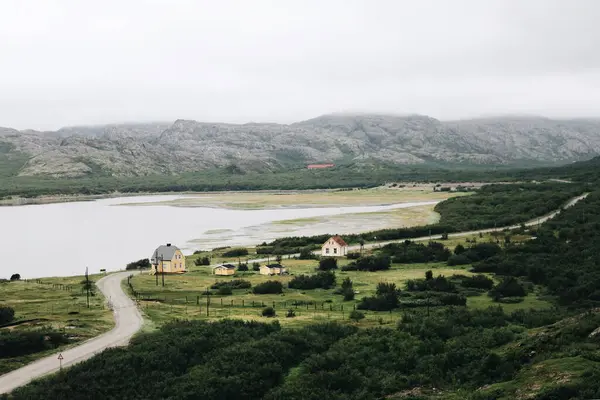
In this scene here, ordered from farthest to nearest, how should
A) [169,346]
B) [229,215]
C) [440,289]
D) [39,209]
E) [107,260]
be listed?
1. [39,209]
2. [229,215]
3. [107,260]
4. [440,289]
5. [169,346]

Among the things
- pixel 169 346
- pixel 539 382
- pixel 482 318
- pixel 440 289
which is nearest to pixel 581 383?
pixel 539 382

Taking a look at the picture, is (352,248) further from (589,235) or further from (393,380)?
(393,380)

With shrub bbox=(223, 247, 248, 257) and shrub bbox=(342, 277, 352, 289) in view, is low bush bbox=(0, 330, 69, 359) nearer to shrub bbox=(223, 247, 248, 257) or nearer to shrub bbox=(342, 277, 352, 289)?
shrub bbox=(342, 277, 352, 289)

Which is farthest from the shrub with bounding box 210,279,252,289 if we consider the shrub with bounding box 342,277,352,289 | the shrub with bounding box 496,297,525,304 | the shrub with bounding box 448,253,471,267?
the shrub with bounding box 448,253,471,267

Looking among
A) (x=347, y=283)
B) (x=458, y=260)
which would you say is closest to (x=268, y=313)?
(x=347, y=283)

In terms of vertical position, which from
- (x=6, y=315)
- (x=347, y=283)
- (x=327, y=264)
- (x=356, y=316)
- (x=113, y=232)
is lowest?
(x=356, y=316)

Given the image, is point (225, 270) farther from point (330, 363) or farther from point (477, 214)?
point (477, 214)

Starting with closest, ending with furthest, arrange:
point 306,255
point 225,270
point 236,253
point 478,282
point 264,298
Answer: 1. point 264,298
2. point 478,282
3. point 225,270
4. point 306,255
5. point 236,253
